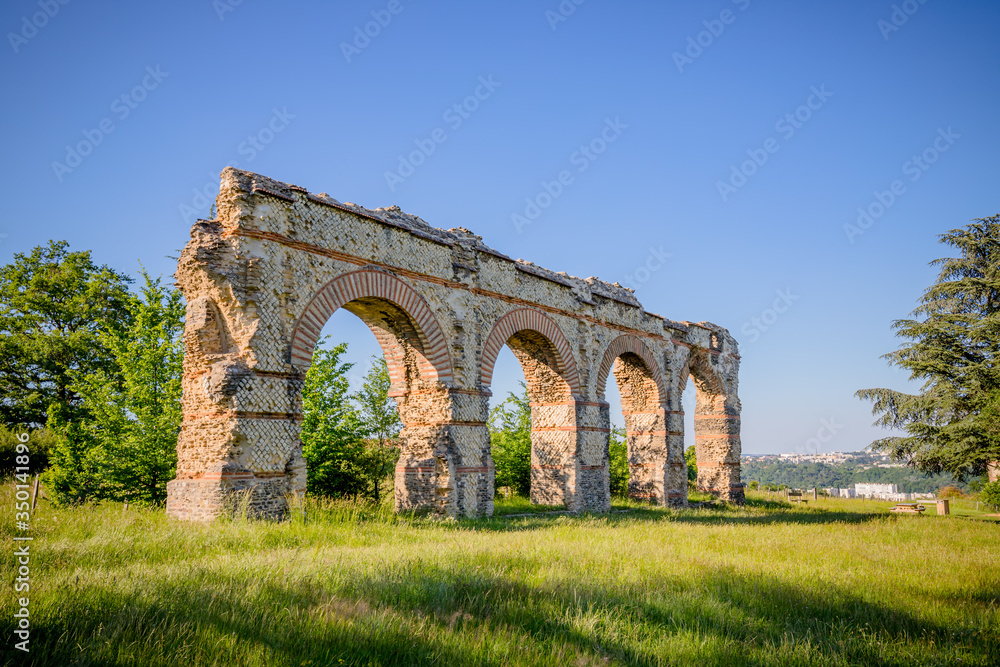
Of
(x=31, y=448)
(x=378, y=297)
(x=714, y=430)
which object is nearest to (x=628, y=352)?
(x=714, y=430)

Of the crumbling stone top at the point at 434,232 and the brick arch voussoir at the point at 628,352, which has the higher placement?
the crumbling stone top at the point at 434,232

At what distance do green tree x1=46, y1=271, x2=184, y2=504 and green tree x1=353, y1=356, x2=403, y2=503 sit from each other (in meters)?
4.52

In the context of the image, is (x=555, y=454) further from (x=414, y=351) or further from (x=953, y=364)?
(x=953, y=364)

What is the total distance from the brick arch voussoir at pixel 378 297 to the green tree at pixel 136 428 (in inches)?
235

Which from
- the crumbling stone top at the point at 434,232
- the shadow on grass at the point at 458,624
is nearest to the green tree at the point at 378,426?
the crumbling stone top at the point at 434,232

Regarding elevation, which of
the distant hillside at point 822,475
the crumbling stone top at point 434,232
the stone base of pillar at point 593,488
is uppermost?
the crumbling stone top at point 434,232

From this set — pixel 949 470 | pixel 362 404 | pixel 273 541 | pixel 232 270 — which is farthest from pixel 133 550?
pixel 949 470

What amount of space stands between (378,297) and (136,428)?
676cm

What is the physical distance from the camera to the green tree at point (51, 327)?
20391mm

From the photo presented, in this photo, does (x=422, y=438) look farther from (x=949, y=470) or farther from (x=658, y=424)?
(x=949, y=470)

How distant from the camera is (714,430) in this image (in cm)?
1975

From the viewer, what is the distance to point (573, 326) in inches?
567

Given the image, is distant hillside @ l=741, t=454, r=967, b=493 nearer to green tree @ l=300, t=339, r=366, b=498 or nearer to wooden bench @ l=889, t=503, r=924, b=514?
wooden bench @ l=889, t=503, r=924, b=514

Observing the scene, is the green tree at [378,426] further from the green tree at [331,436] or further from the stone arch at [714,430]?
the stone arch at [714,430]
